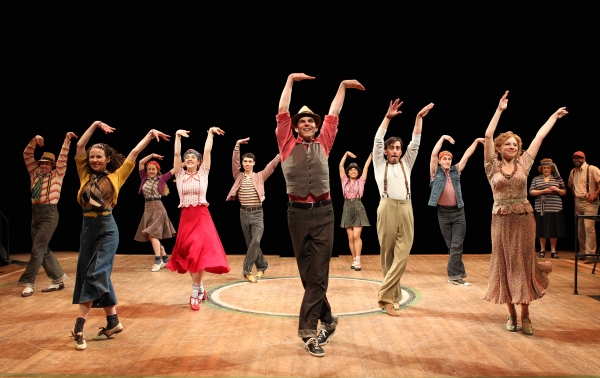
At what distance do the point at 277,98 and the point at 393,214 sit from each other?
4.91m

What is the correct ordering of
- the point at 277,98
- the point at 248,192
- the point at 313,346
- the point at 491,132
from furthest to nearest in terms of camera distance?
1. the point at 277,98
2. the point at 248,192
3. the point at 491,132
4. the point at 313,346

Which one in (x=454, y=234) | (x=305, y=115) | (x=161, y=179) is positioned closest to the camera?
(x=305, y=115)

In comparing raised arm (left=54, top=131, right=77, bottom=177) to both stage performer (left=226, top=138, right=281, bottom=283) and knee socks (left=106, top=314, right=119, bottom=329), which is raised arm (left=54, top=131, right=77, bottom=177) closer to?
knee socks (left=106, top=314, right=119, bottom=329)

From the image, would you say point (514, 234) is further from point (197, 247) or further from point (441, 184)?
point (197, 247)

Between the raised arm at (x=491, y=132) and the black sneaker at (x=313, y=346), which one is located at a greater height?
the raised arm at (x=491, y=132)

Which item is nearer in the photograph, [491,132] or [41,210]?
[491,132]

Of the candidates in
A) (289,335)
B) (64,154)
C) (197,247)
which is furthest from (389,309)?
(64,154)

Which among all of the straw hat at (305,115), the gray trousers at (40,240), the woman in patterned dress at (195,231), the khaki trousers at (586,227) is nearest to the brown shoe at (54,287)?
the gray trousers at (40,240)

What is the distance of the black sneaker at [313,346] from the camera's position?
3568 millimetres

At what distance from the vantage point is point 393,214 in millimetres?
4840

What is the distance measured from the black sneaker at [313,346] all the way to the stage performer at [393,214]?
4.37 feet

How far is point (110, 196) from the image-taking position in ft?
13.1

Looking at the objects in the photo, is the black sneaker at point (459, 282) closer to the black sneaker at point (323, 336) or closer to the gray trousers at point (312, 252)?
the black sneaker at point (323, 336)

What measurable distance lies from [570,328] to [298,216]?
2341 millimetres
